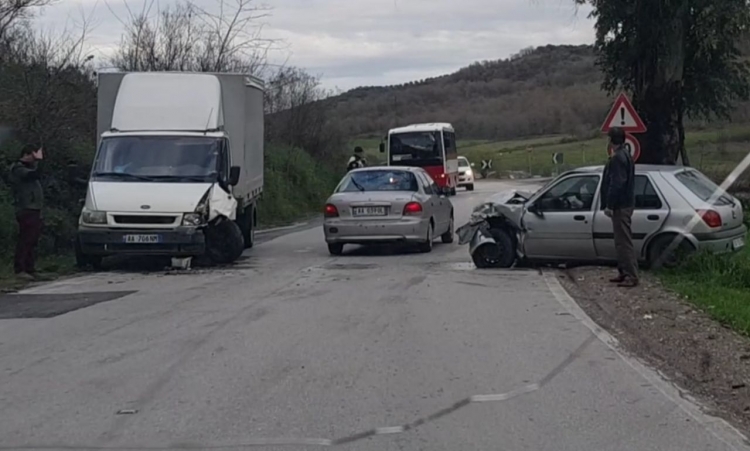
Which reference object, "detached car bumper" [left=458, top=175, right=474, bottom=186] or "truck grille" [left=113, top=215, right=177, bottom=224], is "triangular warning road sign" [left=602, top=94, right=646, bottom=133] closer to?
"truck grille" [left=113, top=215, right=177, bottom=224]

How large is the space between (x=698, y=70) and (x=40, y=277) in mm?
16940

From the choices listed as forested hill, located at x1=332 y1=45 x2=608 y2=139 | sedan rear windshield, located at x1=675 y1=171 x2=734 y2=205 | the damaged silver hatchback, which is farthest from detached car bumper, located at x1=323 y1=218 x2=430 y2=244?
forested hill, located at x1=332 y1=45 x2=608 y2=139

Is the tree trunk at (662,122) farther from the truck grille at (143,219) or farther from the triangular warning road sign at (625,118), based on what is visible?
the truck grille at (143,219)

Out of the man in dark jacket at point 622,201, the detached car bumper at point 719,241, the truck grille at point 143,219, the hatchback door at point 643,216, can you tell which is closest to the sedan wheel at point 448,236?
the hatchback door at point 643,216

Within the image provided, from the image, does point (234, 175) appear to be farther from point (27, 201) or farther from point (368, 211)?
point (27, 201)

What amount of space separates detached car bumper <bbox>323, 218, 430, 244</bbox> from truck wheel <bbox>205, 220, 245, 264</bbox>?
6.07 ft

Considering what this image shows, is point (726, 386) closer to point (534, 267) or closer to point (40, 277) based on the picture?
point (534, 267)

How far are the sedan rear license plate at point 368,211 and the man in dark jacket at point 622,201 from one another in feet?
19.0

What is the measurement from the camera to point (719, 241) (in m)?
15.4

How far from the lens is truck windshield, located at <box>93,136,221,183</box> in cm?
1800

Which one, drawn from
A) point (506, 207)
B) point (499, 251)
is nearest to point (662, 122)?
point (506, 207)

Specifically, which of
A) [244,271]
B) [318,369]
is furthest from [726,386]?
[244,271]

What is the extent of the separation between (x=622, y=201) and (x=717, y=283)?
1626 millimetres

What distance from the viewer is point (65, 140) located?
2253 centimetres
